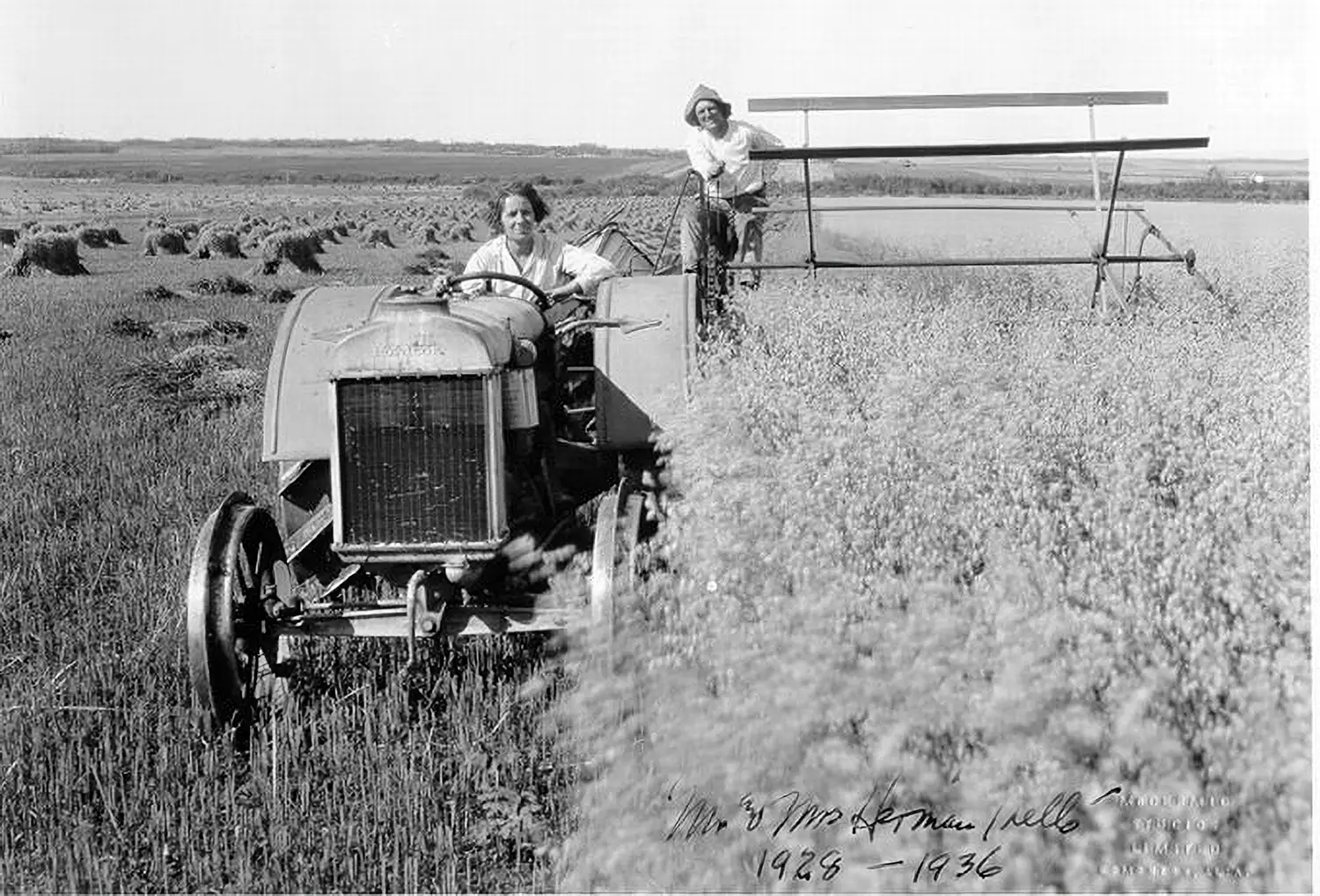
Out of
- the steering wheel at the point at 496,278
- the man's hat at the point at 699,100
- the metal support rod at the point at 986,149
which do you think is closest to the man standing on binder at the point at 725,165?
the man's hat at the point at 699,100

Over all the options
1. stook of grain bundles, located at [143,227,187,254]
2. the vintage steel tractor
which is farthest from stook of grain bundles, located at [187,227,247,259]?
the vintage steel tractor

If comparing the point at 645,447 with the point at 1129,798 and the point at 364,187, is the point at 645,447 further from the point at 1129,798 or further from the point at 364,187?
Answer: the point at 364,187

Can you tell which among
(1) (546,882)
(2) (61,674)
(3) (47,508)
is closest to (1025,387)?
(1) (546,882)

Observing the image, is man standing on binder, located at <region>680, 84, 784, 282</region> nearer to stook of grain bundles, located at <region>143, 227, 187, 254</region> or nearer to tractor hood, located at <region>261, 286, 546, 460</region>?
tractor hood, located at <region>261, 286, 546, 460</region>

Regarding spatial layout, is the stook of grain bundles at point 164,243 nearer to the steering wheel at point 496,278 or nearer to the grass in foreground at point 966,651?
the steering wheel at point 496,278

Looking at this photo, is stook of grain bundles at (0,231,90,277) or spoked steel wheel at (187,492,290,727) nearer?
spoked steel wheel at (187,492,290,727)

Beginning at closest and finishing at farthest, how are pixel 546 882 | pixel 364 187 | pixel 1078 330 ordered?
pixel 546 882 → pixel 1078 330 → pixel 364 187

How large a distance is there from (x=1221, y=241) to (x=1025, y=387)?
692 centimetres

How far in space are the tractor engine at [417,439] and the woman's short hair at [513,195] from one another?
163 centimetres

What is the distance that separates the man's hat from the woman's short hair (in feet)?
6.34

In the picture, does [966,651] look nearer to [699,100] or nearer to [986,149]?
[986,149]

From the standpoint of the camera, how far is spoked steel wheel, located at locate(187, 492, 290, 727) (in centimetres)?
425

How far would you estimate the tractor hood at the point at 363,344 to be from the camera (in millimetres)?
4281

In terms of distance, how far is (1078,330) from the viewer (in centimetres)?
668
